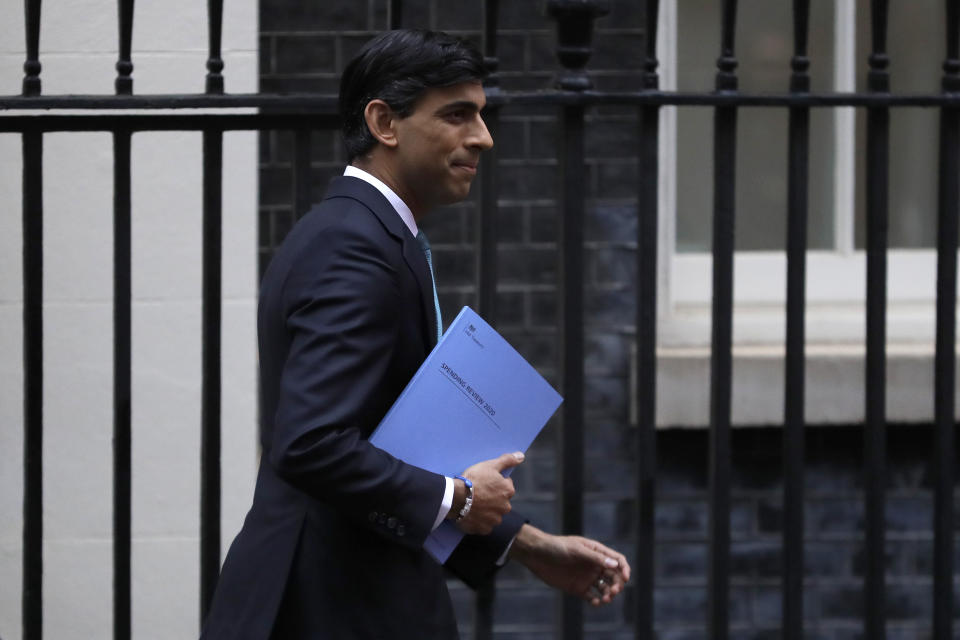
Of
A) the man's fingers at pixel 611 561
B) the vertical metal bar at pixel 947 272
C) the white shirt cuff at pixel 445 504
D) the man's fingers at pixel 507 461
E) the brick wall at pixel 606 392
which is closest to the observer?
the white shirt cuff at pixel 445 504

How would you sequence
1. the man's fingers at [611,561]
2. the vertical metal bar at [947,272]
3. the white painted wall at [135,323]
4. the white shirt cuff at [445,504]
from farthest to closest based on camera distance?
the white painted wall at [135,323], the vertical metal bar at [947,272], the man's fingers at [611,561], the white shirt cuff at [445,504]

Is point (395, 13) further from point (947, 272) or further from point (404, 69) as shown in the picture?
point (947, 272)

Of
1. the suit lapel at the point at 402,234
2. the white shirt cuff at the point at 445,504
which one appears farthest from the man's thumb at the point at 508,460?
the suit lapel at the point at 402,234

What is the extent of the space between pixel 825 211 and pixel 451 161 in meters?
3.29

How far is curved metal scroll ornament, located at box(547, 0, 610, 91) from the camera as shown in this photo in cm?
313

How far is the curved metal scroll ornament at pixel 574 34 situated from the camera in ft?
10.3

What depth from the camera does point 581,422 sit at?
323 centimetres

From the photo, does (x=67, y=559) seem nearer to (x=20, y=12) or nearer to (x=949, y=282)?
(x=20, y=12)

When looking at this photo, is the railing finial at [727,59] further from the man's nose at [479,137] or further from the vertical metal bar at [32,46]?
the vertical metal bar at [32,46]

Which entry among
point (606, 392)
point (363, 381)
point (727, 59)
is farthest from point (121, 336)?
point (606, 392)

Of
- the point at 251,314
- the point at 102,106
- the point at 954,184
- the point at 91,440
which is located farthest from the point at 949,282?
the point at 91,440

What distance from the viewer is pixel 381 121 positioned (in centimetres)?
238

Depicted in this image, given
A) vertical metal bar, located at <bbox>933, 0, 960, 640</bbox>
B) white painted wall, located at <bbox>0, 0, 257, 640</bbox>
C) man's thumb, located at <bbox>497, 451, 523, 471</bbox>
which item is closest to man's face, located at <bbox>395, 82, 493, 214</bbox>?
man's thumb, located at <bbox>497, 451, 523, 471</bbox>

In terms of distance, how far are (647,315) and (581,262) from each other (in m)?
0.18
